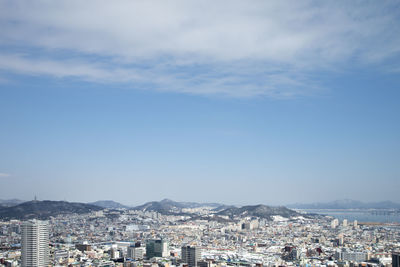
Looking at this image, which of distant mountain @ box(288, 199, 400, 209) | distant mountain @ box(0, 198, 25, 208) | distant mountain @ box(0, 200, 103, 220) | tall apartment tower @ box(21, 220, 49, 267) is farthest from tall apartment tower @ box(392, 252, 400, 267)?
distant mountain @ box(288, 199, 400, 209)

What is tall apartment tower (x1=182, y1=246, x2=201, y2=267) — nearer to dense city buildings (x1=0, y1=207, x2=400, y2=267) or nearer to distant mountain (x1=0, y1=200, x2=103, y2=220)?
dense city buildings (x1=0, y1=207, x2=400, y2=267)

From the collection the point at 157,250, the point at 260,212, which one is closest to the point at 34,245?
the point at 157,250

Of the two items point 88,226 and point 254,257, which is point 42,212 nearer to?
point 88,226

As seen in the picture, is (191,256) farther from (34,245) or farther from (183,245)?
(183,245)

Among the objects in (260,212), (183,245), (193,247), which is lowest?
(260,212)

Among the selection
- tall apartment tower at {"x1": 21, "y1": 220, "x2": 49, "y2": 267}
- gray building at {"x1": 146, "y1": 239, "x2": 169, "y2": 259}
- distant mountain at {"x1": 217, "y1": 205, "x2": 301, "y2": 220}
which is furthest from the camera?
distant mountain at {"x1": 217, "y1": 205, "x2": 301, "y2": 220}
